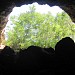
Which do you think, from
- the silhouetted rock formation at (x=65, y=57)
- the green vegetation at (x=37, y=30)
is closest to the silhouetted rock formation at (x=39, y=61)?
Answer: the silhouetted rock formation at (x=65, y=57)

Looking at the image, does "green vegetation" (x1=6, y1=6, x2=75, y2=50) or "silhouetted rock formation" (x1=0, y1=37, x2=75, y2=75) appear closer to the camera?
"silhouetted rock formation" (x1=0, y1=37, x2=75, y2=75)

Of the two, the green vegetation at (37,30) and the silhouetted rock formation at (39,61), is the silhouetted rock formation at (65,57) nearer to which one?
the silhouetted rock formation at (39,61)

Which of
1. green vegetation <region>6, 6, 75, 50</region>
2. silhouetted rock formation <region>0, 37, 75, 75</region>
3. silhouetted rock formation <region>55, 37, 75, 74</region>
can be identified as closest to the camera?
silhouetted rock formation <region>55, 37, 75, 74</region>

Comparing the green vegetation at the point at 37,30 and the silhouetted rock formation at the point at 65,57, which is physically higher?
the green vegetation at the point at 37,30

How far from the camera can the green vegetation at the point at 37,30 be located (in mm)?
27125

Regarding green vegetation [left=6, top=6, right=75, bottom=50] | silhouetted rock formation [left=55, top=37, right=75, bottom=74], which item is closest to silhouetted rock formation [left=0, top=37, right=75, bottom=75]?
silhouetted rock formation [left=55, top=37, right=75, bottom=74]

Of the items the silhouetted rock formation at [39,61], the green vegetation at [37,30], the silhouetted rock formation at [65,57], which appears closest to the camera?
the silhouetted rock formation at [65,57]

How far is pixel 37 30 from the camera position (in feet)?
94.3

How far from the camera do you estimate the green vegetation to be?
27.1 metres

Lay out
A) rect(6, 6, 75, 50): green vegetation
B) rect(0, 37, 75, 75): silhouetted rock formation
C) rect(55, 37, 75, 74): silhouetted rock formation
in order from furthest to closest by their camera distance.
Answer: rect(6, 6, 75, 50): green vegetation < rect(0, 37, 75, 75): silhouetted rock formation < rect(55, 37, 75, 74): silhouetted rock formation

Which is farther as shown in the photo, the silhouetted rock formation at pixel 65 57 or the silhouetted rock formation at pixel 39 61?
the silhouetted rock formation at pixel 39 61

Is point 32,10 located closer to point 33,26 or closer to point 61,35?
point 33,26

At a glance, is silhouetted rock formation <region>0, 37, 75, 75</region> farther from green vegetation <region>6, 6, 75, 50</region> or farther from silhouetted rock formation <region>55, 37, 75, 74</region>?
green vegetation <region>6, 6, 75, 50</region>

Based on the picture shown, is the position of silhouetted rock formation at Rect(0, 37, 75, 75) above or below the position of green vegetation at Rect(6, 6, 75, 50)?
below
